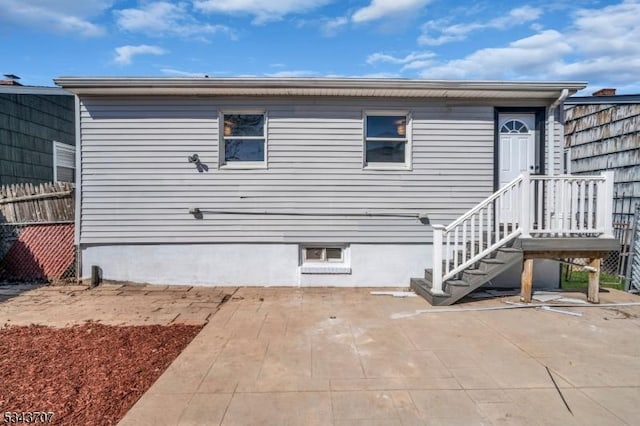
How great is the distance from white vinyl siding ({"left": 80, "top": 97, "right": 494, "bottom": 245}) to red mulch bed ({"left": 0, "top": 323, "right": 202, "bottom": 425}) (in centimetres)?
250

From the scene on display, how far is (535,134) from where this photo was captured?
6.73 m

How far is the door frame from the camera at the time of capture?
6.65 meters

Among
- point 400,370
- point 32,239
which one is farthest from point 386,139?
point 32,239

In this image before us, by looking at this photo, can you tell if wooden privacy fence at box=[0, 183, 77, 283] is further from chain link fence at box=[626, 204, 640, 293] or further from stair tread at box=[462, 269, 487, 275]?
chain link fence at box=[626, 204, 640, 293]

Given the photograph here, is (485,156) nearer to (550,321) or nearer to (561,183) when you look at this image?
(561,183)

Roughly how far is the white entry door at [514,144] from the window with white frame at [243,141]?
424 cm

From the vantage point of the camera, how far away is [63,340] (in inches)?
159

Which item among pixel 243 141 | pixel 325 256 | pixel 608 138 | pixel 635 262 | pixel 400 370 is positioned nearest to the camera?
pixel 400 370

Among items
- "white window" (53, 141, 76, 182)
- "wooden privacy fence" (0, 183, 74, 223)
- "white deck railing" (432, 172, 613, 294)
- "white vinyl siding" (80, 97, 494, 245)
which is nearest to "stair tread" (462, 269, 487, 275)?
"white deck railing" (432, 172, 613, 294)

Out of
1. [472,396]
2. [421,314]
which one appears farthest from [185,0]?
[472,396]

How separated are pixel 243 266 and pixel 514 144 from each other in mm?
5281

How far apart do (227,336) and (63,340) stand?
1.70m

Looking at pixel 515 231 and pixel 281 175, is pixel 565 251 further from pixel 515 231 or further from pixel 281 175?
pixel 281 175

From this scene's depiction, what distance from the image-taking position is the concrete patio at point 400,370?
2600 millimetres
